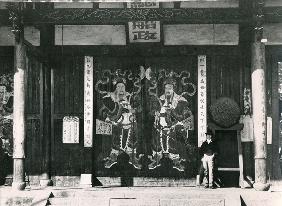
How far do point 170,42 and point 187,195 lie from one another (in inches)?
159

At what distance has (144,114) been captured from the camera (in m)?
11.5

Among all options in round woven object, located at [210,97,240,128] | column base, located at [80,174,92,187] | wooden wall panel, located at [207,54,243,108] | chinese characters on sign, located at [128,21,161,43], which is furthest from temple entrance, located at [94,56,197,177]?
round woven object, located at [210,97,240,128]

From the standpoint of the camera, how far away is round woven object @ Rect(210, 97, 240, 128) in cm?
1092

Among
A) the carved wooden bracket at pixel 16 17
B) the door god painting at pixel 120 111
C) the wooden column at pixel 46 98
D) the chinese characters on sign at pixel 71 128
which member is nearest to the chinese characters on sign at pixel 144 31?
the door god painting at pixel 120 111

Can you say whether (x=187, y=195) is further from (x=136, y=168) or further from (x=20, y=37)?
(x=20, y=37)

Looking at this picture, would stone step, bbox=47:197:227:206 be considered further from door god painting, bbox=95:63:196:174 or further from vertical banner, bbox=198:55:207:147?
vertical banner, bbox=198:55:207:147

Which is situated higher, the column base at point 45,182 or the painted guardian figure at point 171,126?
the painted guardian figure at point 171,126

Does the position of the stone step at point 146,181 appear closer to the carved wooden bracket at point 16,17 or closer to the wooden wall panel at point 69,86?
the wooden wall panel at point 69,86

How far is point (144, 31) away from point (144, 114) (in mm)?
2134

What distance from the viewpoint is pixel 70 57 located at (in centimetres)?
1162

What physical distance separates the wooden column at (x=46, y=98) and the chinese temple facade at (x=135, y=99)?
26 millimetres

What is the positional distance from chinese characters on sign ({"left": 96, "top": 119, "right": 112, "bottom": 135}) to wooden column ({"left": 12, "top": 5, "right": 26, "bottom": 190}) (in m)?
2.25

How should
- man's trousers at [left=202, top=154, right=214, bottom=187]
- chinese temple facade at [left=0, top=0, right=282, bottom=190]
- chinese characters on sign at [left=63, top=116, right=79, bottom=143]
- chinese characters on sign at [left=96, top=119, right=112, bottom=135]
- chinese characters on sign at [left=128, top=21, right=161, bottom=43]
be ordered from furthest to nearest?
chinese characters on sign at [left=96, top=119, right=112, bottom=135]
chinese characters on sign at [left=63, top=116, right=79, bottom=143]
chinese temple facade at [left=0, top=0, right=282, bottom=190]
chinese characters on sign at [left=128, top=21, right=161, bottom=43]
man's trousers at [left=202, top=154, right=214, bottom=187]

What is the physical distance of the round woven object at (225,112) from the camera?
1092cm
